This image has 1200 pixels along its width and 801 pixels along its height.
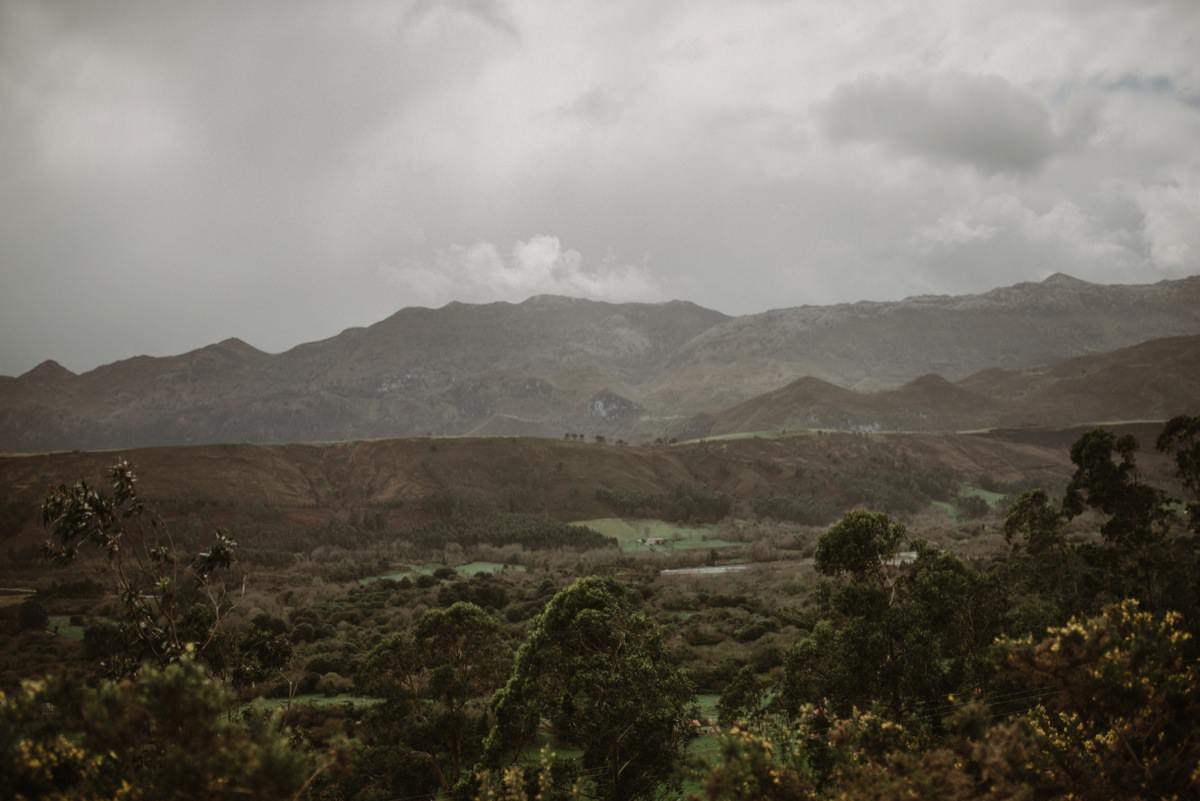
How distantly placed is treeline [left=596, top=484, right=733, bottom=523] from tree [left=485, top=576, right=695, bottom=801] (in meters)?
86.8

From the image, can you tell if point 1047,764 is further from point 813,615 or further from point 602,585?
point 813,615

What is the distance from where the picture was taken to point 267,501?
98.4 meters

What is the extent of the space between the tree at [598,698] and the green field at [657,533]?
227 ft

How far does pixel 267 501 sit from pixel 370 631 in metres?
61.5

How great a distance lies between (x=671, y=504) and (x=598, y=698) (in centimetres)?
9244

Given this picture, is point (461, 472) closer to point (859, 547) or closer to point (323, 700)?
point (323, 700)

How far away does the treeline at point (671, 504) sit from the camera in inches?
4205

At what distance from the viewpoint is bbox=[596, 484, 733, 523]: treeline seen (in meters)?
107

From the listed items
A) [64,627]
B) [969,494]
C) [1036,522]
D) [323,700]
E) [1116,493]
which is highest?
[1116,493]

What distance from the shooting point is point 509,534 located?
93.1m

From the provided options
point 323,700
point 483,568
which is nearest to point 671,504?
point 483,568

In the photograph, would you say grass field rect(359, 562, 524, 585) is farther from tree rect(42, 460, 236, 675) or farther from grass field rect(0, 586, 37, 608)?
tree rect(42, 460, 236, 675)

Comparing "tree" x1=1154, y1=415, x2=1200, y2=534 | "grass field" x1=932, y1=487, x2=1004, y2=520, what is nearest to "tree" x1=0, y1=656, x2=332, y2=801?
"tree" x1=1154, y1=415, x2=1200, y2=534

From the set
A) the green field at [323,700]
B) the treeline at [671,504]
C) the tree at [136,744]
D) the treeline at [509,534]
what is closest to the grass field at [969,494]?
the treeline at [671,504]
